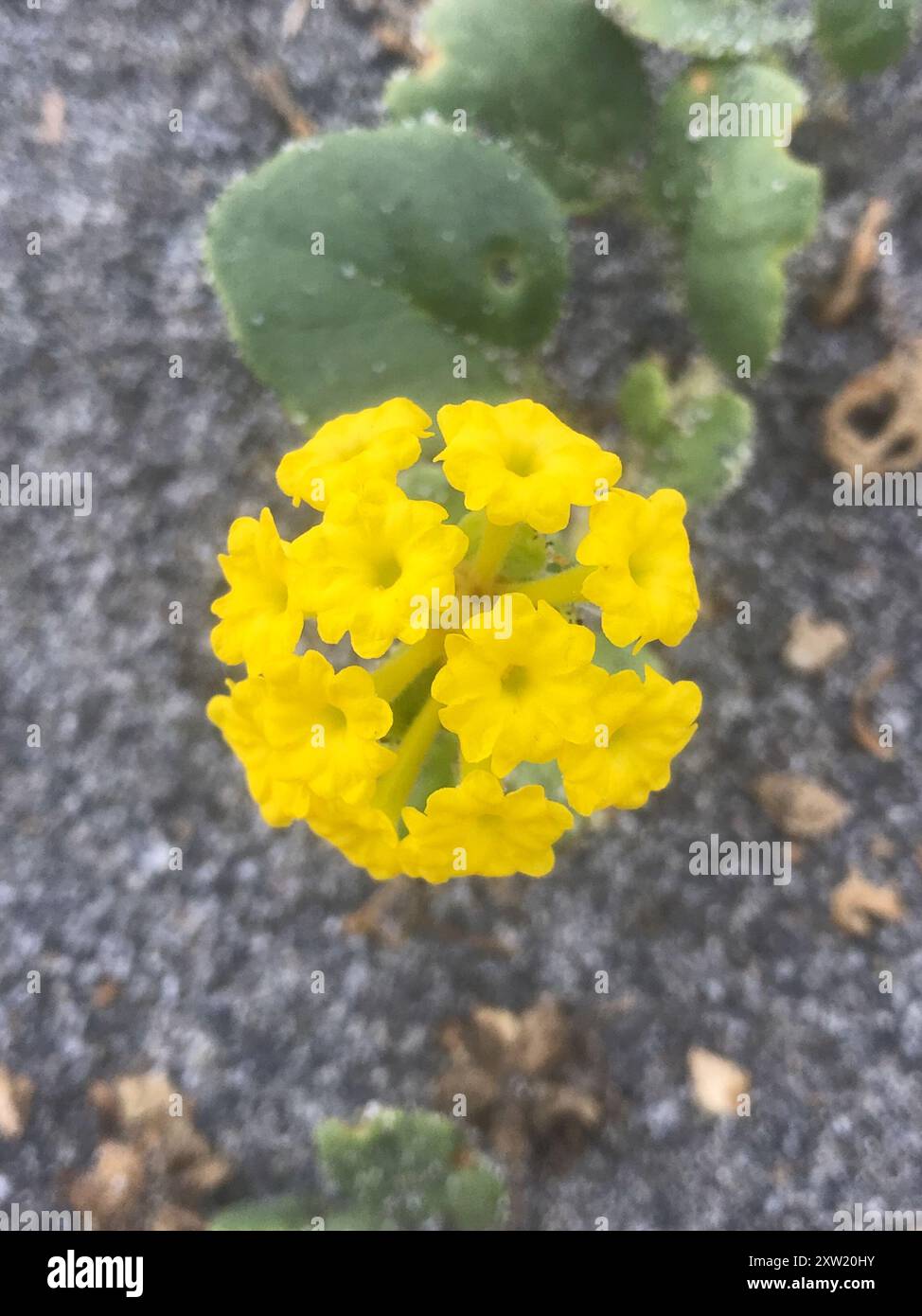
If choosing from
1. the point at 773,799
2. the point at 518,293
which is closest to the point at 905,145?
the point at 518,293

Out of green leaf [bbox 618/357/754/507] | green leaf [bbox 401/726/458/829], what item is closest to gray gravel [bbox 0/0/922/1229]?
green leaf [bbox 618/357/754/507]

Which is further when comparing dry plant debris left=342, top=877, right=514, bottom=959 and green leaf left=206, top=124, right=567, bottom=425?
dry plant debris left=342, top=877, right=514, bottom=959

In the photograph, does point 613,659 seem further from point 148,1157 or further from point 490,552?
point 148,1157

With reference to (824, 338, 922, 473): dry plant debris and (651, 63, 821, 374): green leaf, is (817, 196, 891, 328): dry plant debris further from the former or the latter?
(651, 63, 821, 374): green leaf

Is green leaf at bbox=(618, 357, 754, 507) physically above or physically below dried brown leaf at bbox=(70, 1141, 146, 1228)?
above

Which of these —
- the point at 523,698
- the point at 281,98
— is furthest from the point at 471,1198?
the point at 281,98

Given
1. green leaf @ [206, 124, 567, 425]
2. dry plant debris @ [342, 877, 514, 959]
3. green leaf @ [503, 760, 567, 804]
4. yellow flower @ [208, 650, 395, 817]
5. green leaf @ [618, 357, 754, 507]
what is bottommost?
dry plant debris @ [342, 877, 514, 959]
